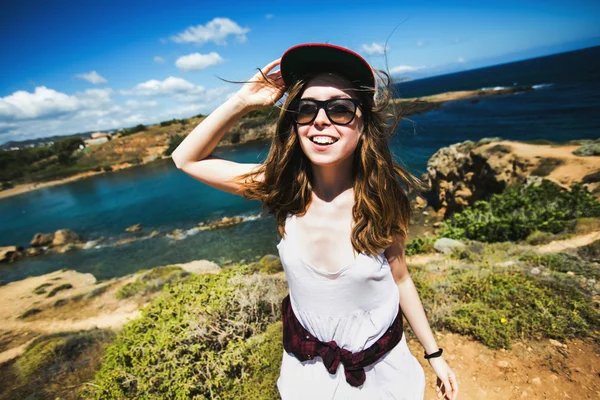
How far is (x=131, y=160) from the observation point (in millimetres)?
58125

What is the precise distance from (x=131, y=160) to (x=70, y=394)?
6267 centimetres

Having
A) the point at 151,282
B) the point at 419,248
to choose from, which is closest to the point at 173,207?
the point at 151,282

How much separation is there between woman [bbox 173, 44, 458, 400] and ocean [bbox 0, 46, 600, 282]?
70 centimetres

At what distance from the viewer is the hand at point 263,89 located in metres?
1.70

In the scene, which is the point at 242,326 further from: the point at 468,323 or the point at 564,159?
the point at 564,159

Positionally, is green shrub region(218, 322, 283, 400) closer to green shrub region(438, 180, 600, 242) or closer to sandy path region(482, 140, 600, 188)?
green shrub region(438, 180, 600, 242)

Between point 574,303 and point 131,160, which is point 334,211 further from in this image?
point 131,160

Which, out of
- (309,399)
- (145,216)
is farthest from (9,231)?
(309,399)

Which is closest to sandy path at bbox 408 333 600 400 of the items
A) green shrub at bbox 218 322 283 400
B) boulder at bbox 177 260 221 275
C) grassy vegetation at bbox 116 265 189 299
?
green shrub at bbox 218 322 283 400

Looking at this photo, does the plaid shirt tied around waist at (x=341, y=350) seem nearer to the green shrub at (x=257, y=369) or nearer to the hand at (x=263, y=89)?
the hand at (x=263, y=89)

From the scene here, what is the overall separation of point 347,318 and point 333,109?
3.57 ft

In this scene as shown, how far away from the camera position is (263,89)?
1739 millimetres

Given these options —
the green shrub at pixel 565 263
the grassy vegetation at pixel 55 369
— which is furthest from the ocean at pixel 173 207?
the grassy vegetation at pixel 55 369

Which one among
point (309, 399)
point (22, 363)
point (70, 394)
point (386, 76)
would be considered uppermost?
point (386, 76)
